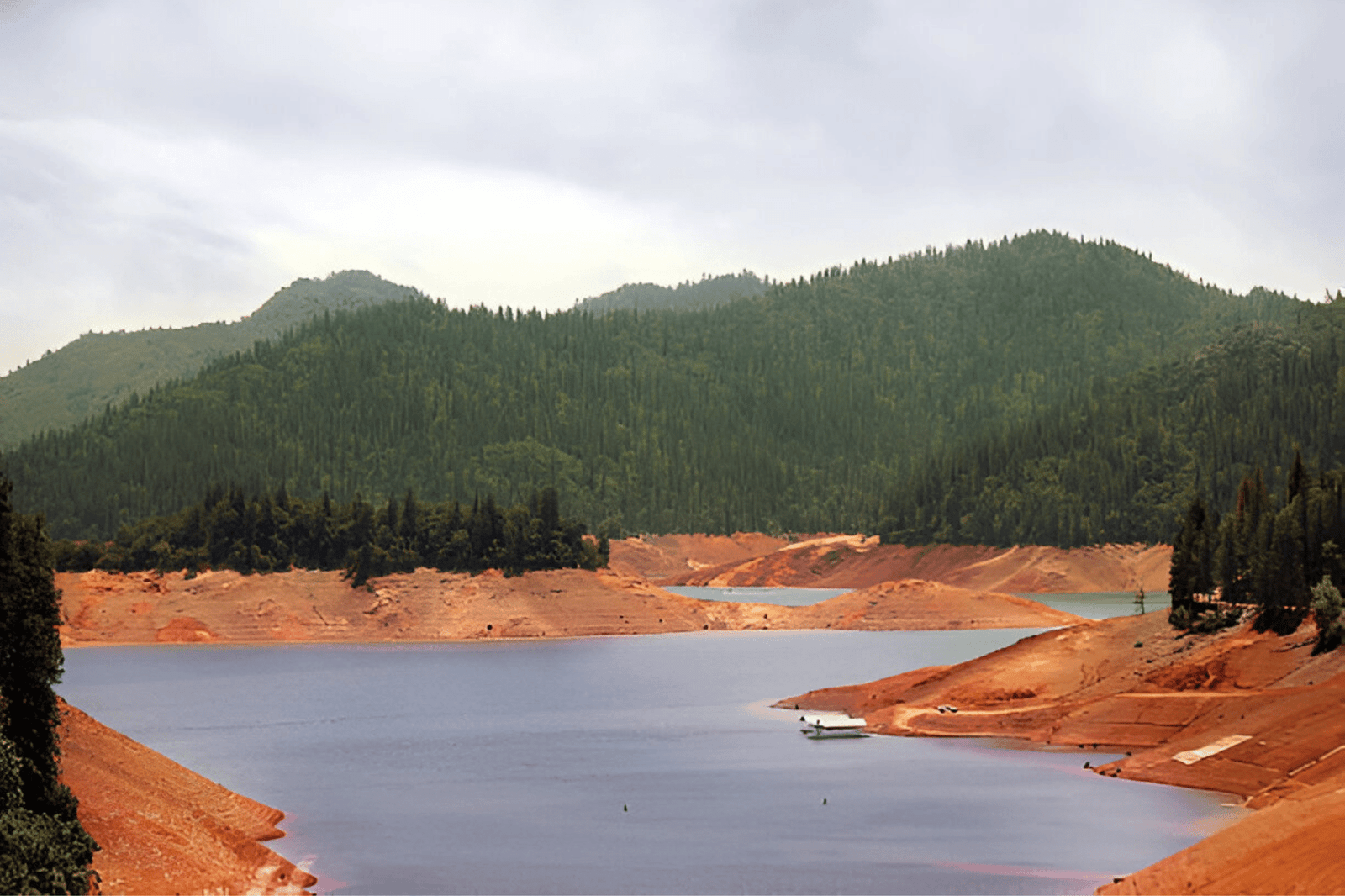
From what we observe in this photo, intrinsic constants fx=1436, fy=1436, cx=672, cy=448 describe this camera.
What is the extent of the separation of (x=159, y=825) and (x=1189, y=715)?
46876mm

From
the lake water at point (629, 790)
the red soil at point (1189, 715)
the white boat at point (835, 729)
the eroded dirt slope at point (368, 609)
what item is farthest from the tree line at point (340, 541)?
the white boat at point (835, 729)

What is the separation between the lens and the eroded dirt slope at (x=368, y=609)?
153750 millimetres

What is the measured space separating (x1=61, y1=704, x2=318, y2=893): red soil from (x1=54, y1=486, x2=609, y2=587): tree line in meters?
109

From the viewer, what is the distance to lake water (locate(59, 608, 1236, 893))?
46.5 metres

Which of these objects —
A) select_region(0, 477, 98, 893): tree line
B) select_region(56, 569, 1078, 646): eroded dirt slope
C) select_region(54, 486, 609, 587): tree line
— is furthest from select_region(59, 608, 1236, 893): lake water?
select_region(54, 486, 609, 587): tree line

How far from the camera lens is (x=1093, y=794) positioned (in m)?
57.9

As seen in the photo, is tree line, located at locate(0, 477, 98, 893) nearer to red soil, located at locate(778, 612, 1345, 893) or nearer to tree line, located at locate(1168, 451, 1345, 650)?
red soil, located at locate(778, 612, 1345, 893)

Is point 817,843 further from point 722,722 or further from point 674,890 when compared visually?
point 722,722

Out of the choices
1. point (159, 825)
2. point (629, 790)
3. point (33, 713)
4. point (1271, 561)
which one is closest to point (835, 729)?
point (629, 790)

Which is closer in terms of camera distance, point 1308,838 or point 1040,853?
point 1308,838

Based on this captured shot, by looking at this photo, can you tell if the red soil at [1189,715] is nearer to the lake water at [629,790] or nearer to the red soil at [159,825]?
the lake water at [629,790]

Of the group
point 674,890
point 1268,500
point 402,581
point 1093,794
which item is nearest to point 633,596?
point 402,581

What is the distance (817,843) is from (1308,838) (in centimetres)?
1692

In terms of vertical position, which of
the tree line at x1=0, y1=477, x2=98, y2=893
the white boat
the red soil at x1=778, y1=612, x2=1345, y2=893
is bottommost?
the white boat
